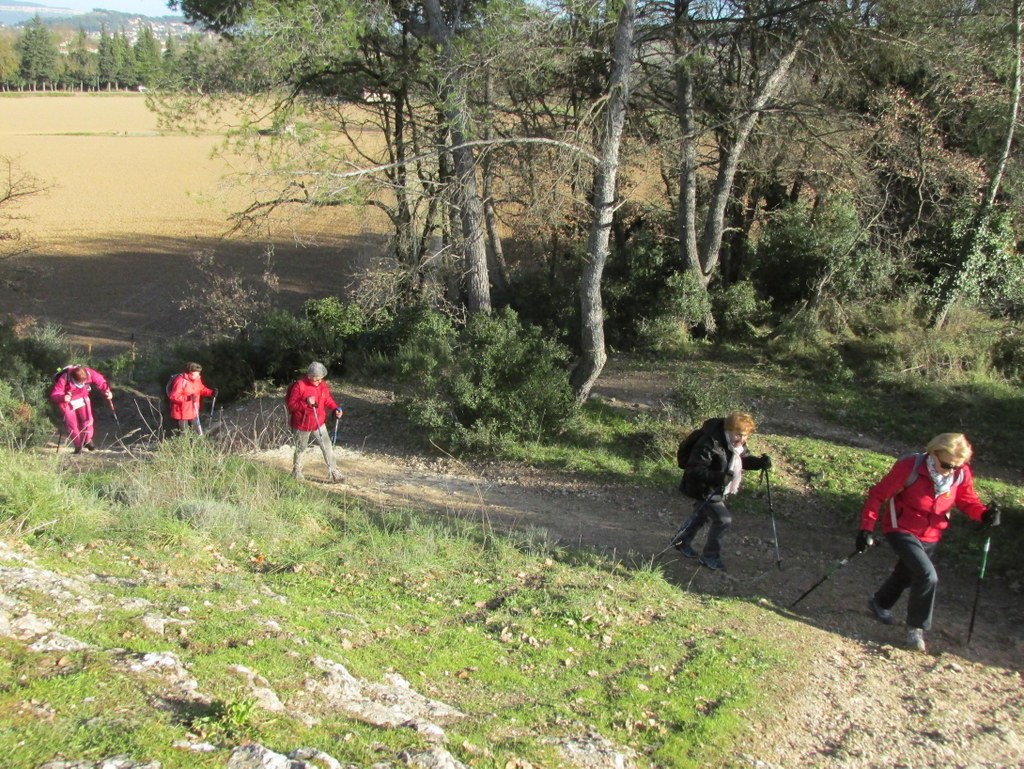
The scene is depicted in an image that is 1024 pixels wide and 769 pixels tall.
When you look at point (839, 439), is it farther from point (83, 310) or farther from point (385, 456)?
point (83, 310)

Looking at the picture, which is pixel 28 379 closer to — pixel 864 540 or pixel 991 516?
pixel 864 540

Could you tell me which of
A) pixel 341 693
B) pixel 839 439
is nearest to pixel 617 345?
pixel 839 439

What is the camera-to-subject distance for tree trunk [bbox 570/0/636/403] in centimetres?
1023

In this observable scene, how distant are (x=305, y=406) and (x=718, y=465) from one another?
15.0 feet

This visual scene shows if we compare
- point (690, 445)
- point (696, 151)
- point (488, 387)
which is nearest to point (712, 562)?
point (690, 445)

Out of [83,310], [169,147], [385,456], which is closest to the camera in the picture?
[385,456]

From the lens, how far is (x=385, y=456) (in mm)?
10969

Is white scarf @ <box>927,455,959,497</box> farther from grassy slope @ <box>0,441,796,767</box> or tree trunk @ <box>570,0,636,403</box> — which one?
tree trunk @ <box>570,0,636,403</box>

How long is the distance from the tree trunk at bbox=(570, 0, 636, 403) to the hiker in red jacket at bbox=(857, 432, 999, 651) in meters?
5.48

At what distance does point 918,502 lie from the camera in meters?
5.96

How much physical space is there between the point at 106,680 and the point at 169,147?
6651 centimetres

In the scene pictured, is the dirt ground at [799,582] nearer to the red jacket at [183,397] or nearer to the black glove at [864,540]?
the black glove at [864,540]

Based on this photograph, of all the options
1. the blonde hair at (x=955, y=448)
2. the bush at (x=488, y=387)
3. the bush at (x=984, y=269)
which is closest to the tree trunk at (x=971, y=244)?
the bush at (x=984, y=269)

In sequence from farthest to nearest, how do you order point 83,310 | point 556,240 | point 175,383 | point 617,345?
point 83,310 < point 556,240 < point 617,345 < point 175,383
